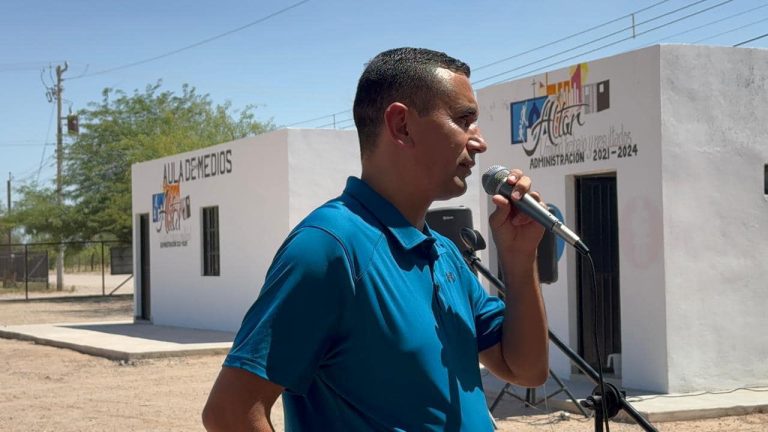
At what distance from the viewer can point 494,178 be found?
9.02 feet

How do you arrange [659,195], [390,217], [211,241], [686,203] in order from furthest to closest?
[211,241] < [686,203] < [659,195] < [390,217]

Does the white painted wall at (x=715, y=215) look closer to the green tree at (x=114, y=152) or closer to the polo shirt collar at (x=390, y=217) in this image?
the polo shirt collar at (x=390, y=217)

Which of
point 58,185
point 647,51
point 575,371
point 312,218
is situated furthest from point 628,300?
point 58,185

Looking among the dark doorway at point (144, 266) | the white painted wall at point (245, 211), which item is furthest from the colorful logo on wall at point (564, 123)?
the dark doorway at point (144, 266)

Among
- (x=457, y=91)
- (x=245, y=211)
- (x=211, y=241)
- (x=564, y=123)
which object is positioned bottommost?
(x=211, y=241)

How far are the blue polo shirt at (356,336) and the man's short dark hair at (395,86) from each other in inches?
8.6

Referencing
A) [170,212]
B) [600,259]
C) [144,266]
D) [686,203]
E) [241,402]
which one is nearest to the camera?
[241,402]

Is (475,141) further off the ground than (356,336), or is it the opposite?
(475,141)

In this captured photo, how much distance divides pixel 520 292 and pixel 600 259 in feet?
33.5

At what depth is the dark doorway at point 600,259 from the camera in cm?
1205

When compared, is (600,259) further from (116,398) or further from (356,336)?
(356,336)

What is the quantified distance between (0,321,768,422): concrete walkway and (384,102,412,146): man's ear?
7529mm

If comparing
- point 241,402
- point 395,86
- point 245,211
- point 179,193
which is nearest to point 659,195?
point 395,86

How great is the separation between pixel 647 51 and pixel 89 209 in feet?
101
